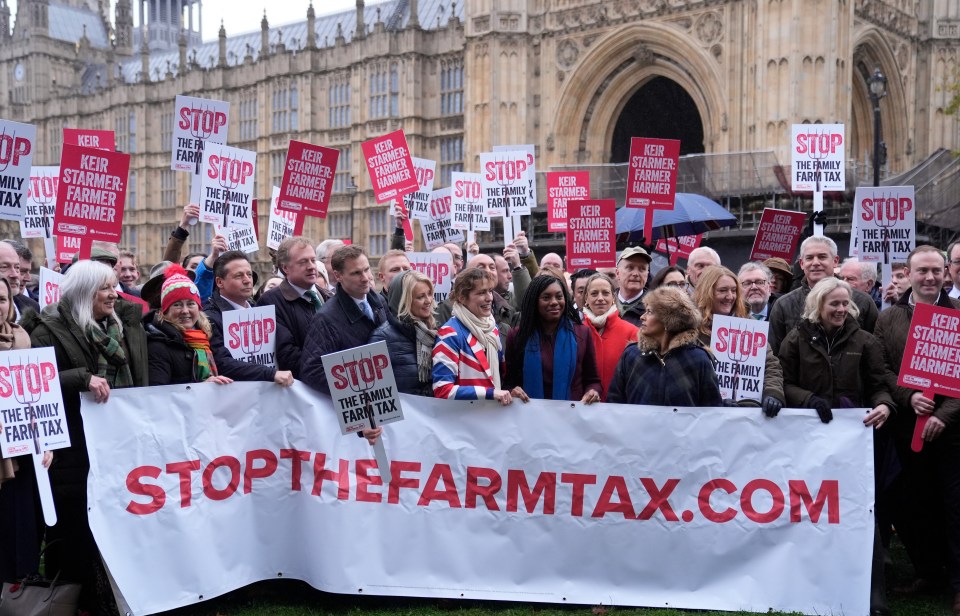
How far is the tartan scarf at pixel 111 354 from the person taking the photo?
620 cm

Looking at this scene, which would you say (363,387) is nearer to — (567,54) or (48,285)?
(48,285)

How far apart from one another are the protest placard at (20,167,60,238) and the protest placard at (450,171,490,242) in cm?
443

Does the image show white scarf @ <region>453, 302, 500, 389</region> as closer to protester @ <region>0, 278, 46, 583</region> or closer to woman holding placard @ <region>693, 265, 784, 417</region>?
woman holding placard @ <region>693, 265, 784, 417</region>

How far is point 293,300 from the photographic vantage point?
7734 millimetres

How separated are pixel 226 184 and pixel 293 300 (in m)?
2.76

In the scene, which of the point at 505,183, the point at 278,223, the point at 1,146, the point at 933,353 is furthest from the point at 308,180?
the point at 933,353

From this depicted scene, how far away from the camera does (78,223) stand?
898 centimetres

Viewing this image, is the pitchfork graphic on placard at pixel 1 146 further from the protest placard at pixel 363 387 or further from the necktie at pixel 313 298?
the protest placard at pixel 363 387

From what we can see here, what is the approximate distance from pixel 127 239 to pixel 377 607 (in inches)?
1776

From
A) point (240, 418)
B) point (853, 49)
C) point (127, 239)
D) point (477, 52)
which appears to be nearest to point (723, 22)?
point (853, 49)

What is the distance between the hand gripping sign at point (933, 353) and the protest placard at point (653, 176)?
4918 mm

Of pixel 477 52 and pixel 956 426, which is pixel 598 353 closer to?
pixel 956 426

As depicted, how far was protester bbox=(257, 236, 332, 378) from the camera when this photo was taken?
298 inches

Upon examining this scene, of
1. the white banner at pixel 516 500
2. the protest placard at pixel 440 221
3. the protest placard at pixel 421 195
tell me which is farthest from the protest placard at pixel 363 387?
the protest placard at pixel 440 221
